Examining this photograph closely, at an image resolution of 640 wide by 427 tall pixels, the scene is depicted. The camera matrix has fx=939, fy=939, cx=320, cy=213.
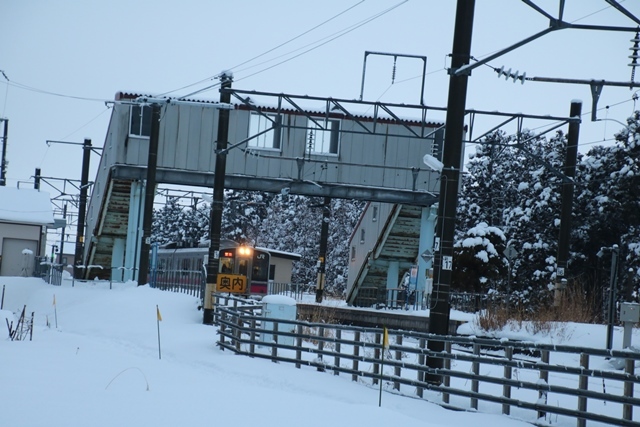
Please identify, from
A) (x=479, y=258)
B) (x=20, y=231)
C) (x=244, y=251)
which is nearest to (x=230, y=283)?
(x=479, y=258)

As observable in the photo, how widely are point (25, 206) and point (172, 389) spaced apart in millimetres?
43910

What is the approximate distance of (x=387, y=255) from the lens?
42.5 m

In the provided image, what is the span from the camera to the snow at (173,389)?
11109mm

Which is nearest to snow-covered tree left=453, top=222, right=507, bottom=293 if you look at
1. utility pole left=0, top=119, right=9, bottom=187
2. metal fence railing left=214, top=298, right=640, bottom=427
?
metal fence railing left=214, top=298, right=640, bottom=427

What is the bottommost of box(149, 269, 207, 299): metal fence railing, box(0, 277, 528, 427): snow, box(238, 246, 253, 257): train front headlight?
box(0, 277, 528, 427): snow

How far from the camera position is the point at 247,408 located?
477 inches

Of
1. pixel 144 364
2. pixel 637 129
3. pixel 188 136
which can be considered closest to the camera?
pixel 144 364

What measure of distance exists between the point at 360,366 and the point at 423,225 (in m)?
19.7

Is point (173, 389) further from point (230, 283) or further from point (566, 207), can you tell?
point (566, 207)

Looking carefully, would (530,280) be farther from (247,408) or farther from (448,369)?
(247,408)

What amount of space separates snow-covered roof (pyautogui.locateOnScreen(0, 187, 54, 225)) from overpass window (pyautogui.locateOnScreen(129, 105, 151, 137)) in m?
17.0

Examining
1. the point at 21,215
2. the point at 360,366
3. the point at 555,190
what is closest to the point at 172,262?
the point at 21,215

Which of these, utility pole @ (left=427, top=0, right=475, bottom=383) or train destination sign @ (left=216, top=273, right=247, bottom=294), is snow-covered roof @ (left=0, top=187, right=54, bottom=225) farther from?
utility pole @ (left=427, top=0, right=475, bottom=383)

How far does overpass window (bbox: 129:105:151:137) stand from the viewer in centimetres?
3881
